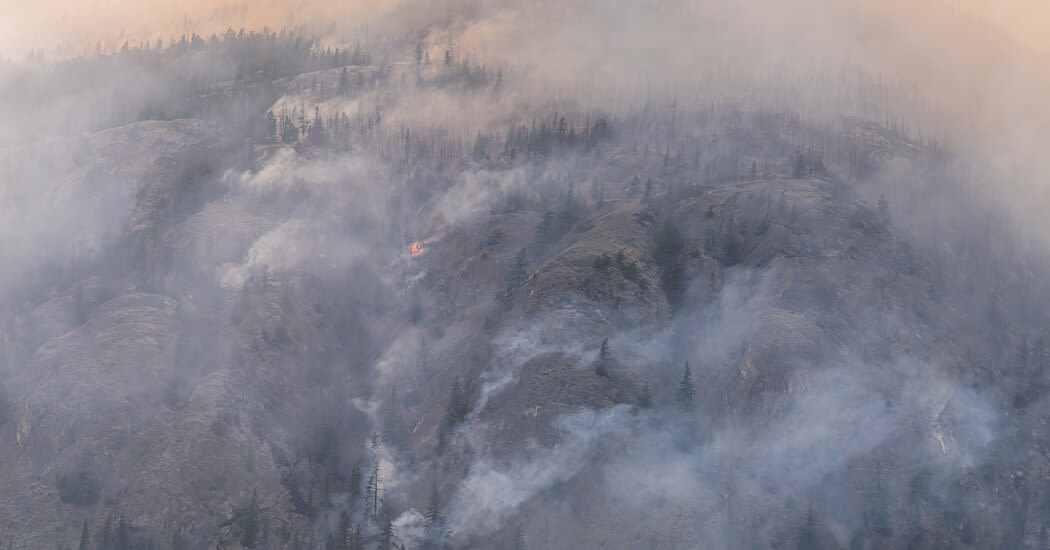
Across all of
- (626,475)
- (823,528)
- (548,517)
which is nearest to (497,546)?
(548,517)

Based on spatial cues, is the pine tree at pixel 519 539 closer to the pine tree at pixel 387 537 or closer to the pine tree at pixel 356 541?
the pine tree at pixel 387 537

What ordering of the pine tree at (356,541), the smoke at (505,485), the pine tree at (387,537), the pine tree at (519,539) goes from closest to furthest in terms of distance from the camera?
the pine tree at (519,539) < the pine tree at (387,537) < the pine tree at (356,541) < the smoke at (505,485)

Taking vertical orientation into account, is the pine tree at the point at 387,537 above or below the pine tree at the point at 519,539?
below

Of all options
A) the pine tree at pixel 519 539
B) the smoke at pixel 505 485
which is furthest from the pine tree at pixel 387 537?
the pine tree at pixel 519 539

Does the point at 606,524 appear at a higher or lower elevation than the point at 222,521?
higher

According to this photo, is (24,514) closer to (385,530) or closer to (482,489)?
(385,530)

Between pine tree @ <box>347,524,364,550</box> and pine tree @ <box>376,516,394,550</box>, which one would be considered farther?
pine tree @ <box>347,524,364,550</box>

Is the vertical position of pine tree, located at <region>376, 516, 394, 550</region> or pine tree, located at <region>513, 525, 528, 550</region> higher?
pine tree, located at <region>513, 525, 528, 550</region>

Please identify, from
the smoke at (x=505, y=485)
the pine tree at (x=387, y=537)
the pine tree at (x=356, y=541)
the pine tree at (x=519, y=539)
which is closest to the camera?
the pine tree at (x=519, y=539)

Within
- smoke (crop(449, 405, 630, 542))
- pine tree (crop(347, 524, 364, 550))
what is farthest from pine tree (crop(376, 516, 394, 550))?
smoke (crop(449, 405, 630, 542))

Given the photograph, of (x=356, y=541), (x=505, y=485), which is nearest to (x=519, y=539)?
(x=505, y=485)

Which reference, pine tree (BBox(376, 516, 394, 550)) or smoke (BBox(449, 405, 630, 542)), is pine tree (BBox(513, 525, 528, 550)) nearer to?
smoke (BBox(449, 405, 630, 542))
